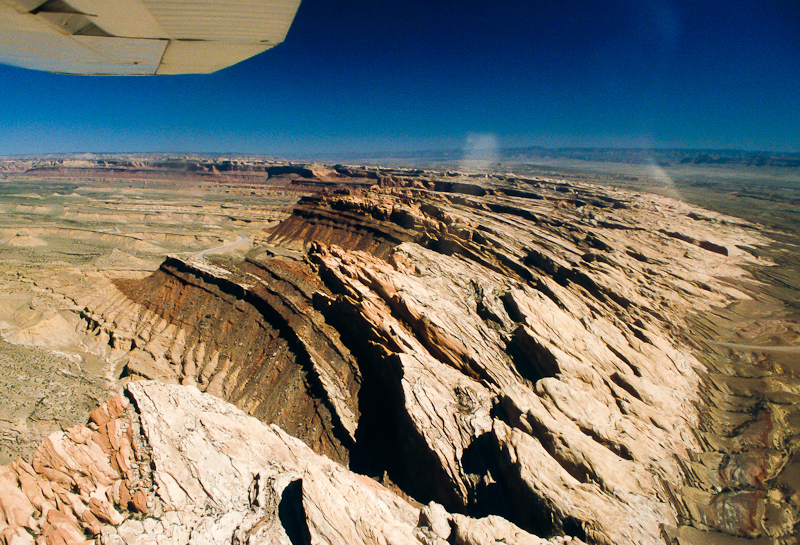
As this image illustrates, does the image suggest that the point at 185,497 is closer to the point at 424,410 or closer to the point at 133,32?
the point at 424,410

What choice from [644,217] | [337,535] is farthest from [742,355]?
[644,217]

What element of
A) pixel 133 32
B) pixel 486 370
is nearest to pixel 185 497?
pixel 133 32

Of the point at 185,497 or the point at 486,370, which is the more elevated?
the point at 486,370

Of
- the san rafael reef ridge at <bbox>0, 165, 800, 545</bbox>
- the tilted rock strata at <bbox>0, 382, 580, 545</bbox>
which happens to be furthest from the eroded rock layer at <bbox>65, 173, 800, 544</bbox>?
the tilted rock strata at <bbox>0, 382, 580, 545</bbox>

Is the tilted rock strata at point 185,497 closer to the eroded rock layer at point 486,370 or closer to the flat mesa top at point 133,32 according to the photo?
the eroded rock layer at point 486,370

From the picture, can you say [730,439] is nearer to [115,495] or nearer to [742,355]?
[742,355]

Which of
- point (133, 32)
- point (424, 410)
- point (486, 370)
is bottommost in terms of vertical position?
point (424, 410)

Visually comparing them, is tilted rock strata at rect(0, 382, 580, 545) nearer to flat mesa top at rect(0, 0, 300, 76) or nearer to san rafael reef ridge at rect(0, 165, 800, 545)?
san rafael reef ridge at rect(0, 165, 800, 545)
